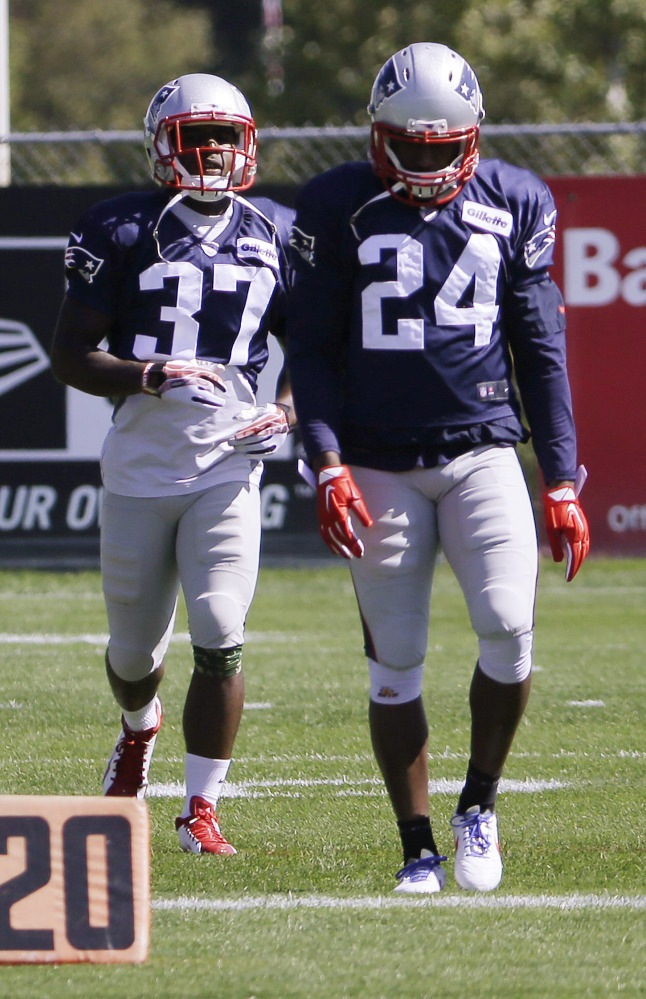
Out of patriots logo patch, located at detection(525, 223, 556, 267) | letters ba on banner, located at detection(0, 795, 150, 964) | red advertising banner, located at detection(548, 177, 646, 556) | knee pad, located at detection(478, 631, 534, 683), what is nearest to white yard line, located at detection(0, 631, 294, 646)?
red advertising banner, located at detection(548, 177, 646, 556)

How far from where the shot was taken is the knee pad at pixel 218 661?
3.69 meters

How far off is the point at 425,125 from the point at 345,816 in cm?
175

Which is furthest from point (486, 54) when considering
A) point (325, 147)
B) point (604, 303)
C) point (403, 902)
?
point (403, 902)

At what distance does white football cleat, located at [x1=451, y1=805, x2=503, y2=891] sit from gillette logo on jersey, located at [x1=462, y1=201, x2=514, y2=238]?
122cm

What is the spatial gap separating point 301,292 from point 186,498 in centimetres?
64

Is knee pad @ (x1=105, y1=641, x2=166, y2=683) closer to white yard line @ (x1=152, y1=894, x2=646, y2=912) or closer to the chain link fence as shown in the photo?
white yard line @ (x1=152, y1=894, x2=646, y2=912)

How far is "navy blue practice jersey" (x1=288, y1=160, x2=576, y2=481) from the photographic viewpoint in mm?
3266

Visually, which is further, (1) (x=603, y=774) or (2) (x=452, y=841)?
(1) (x=603, y=774)

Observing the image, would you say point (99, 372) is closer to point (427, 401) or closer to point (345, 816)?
point (427, 401)

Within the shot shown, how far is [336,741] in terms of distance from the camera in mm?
4859

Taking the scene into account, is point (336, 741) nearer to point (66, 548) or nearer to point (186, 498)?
point (186, 498)

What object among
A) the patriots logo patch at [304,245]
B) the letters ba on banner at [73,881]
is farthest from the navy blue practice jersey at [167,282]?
the letters ba on banner at [73,881]

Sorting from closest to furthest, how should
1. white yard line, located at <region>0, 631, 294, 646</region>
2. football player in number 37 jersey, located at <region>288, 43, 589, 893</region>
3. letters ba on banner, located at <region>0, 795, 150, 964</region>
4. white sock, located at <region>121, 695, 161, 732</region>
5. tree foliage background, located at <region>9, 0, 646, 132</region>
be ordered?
letters ba on banner, located at <region>0, 795, 150, 964</region> → football player in number 37 jersey, located at <region>288, 43, 589, 893</region> → white sock, located at <region>121, 695, 161, 732</region> → white yard line, located at <region>0, 631, 294, 646</region> → tree foliage background, located at <region>9, 0, 646, 132</region>

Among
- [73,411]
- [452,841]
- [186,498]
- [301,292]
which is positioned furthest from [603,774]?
[73,411]
